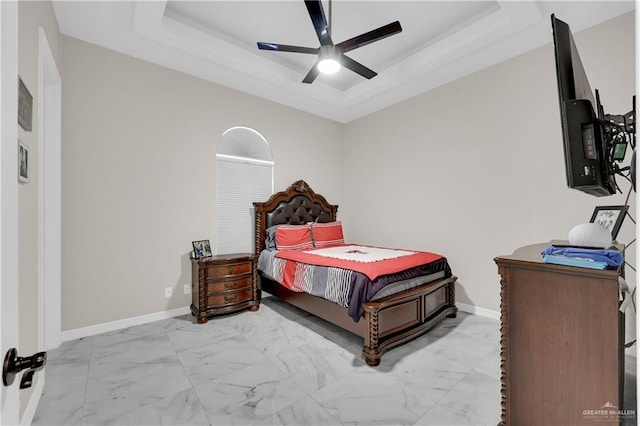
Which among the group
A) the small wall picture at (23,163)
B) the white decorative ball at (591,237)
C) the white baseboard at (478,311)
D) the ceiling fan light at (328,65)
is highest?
the ceiling fan light at (328,65)

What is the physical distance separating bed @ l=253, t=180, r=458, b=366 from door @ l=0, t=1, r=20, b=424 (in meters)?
2.12

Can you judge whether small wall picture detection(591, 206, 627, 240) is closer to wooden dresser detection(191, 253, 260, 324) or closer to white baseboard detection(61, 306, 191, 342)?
wooden dresser detection(191, 253, 260, 324)

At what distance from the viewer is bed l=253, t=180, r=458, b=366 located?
2.43 m

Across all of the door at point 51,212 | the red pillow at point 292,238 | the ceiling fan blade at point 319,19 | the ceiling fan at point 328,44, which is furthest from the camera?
the red pillow at point 292,238

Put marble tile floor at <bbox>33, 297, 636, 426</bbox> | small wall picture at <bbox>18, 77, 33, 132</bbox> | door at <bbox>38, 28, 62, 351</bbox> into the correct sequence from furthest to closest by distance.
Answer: door at <bbox>38, 28, 62, 351</bbox> < marble tile floor at <bbox>33, 297, 636, 426</bbox> < small wall picture at <bbox>18, 77, 33, 132</bbox>

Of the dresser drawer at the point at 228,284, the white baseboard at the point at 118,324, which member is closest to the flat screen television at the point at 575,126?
the dresser drawer at the point at 228,284

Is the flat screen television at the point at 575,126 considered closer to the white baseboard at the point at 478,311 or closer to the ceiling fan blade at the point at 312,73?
the ceiling fan blade at the point at 312,73

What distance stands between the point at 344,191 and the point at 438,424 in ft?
13.2

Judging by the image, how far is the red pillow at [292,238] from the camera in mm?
3903

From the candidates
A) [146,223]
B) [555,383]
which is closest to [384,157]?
[146,223]

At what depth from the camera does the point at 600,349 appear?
3.95ft

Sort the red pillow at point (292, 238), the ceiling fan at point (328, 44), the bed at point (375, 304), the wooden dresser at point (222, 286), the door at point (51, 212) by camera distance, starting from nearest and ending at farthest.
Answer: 1. the ceiling fan at point (328, 44)
2. the bed at point (375, 304)
3. the door at point (51, 212)
4. the wooden dresser at point (222, 286)
5. the red pillow at point (292, 238)

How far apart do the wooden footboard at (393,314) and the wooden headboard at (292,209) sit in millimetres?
1175

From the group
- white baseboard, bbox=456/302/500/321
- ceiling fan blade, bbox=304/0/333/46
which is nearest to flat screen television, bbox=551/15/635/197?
ceiling fan blade, bbox=304/0/333/46
